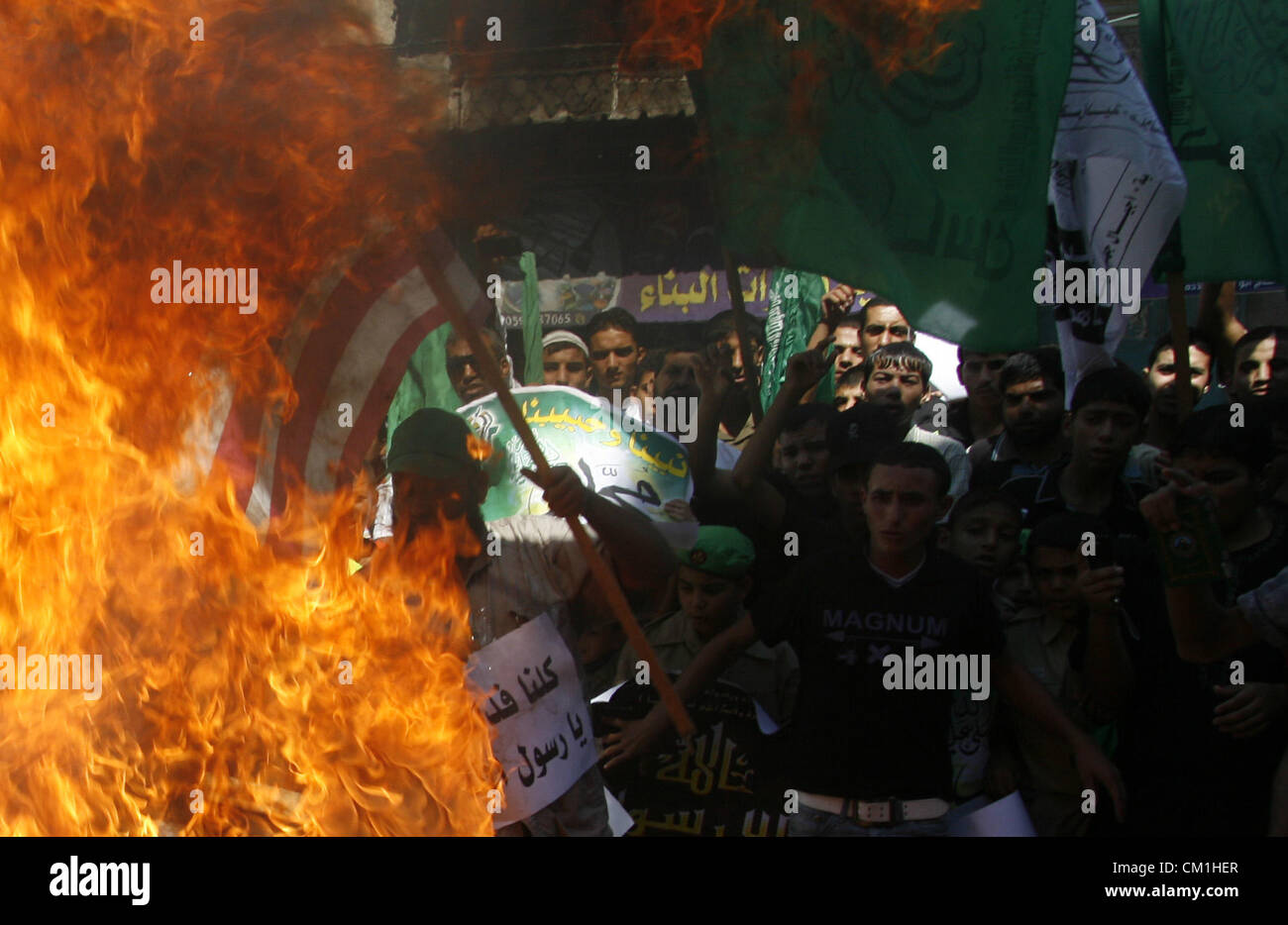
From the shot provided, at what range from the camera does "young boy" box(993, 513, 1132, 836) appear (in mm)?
3893

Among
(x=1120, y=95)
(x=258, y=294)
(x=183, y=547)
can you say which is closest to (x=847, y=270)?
(x=1120, y=95)

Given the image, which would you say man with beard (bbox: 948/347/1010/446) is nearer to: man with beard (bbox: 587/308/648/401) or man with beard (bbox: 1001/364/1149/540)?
man with beard (bbox: 1001/364/1149/540)

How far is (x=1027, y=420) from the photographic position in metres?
4.54

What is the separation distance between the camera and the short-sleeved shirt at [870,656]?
375 cm

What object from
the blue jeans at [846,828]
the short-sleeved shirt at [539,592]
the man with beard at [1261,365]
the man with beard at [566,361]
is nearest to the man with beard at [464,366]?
the man with beard at [566,361]

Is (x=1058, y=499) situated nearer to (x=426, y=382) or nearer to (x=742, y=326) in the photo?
(x=742, y=326)

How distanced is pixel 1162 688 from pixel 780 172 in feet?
6.70

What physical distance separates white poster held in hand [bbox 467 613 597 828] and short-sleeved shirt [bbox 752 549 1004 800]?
2.13ft

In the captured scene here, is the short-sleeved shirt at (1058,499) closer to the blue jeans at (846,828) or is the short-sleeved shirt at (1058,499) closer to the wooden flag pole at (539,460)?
the blue jeans at (846,828)

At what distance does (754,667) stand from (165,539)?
190 cm

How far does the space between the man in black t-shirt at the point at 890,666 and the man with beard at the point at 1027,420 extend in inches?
23.3

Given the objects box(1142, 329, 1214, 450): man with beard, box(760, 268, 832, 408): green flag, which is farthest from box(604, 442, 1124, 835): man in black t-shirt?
box(760, 268, 832, 408): green flag
